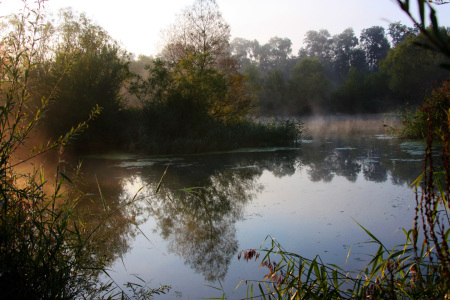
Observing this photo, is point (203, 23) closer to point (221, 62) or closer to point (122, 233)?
point (221, 62)

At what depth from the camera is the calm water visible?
11.4 feet

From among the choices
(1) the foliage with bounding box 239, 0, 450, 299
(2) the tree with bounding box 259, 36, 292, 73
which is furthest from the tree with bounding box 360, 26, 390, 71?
(1) the foliage with bounding box 239, 0, 450, 299

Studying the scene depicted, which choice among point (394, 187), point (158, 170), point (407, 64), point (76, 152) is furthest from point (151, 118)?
point (407, 64)

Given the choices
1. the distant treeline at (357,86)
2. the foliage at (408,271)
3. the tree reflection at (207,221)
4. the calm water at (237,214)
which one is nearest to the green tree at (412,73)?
the distant treeline at (357,86)

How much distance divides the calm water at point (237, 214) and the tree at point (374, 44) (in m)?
58.1

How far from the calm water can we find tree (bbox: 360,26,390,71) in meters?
58.1

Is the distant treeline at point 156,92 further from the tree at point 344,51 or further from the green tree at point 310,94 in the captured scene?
the tree at point 344,51

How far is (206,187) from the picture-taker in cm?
711

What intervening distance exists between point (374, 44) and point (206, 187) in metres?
63.7

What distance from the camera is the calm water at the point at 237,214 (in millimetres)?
3479

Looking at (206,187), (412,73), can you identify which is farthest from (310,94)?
(206,187)

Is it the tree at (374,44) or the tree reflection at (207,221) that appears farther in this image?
the tree at (374,44)

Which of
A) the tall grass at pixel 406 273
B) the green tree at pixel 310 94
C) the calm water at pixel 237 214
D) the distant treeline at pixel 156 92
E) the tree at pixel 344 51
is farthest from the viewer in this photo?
the tree at pixel 344 51

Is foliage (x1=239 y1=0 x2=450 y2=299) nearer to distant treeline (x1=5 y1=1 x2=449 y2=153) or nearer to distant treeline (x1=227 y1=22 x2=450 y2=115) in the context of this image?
distant treeline (x1=5 y1=1 x2=449 y2=153)
